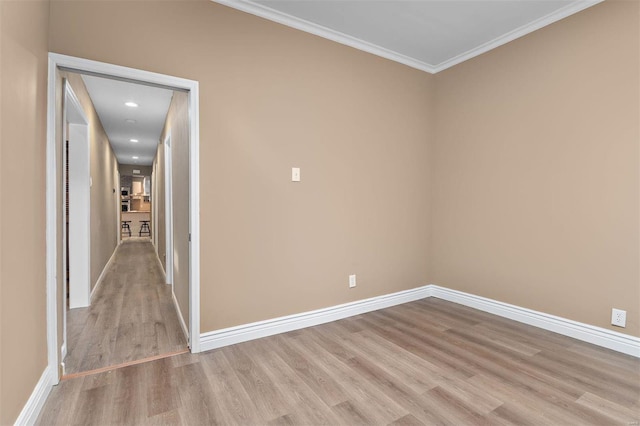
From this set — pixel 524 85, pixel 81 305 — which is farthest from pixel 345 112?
pixel 81 305

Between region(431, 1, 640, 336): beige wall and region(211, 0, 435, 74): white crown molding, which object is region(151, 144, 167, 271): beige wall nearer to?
region(211, 0, 435, 74): white crown molding

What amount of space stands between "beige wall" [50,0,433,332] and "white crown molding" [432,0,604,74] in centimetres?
38

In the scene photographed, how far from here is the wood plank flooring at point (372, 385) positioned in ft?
5.79

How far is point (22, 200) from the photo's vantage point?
1604 millimetres

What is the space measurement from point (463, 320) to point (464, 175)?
1.55 metres

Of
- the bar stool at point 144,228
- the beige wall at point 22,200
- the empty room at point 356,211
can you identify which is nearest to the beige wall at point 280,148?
the empty room at point 356,211

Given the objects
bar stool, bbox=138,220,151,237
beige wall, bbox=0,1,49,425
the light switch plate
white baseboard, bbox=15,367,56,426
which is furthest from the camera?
bar stool, bbox=138,220,151,237

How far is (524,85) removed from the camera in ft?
10.1

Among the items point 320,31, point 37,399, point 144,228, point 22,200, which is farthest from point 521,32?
point 144,228

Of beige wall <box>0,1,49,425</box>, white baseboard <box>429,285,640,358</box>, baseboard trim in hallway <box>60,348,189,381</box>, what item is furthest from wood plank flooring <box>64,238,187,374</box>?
white baseboard <box>429,285,640,358</box>

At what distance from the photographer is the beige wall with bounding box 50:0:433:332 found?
7.76 ft

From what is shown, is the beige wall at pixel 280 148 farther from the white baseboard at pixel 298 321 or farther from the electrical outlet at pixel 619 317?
the electrical outlet at pixel 619 317

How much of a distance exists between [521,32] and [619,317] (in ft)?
8.45

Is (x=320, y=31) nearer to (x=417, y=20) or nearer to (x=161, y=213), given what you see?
(x=417, y=20)
